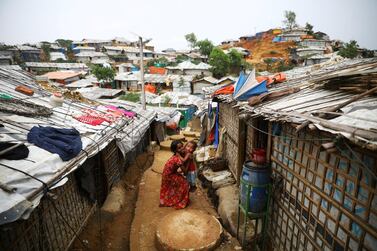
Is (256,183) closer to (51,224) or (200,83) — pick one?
(51,224)

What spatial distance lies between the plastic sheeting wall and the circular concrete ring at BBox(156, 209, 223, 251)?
1522 mm

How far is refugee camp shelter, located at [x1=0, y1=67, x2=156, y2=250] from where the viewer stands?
11.8 ft

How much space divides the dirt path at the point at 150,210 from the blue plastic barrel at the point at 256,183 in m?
1.48

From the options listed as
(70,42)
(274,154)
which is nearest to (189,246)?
(274,154)

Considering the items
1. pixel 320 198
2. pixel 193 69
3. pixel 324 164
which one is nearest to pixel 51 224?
pixel 320 198

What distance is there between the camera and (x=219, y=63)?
42.1m

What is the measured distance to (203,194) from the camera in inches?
375

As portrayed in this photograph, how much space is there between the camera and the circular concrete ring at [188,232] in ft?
18.0

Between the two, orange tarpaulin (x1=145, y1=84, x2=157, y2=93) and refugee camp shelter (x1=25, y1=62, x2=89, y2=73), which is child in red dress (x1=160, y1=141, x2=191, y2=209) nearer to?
orange tarpaulin (x1=145, y1=84, x2=157, y2=93)

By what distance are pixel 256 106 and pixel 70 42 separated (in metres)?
87.3

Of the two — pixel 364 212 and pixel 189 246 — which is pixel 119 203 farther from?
pixel 364 212

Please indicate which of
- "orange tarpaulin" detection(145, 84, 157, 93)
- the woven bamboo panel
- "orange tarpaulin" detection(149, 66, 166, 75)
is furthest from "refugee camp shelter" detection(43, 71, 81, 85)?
the woven bamboo panel

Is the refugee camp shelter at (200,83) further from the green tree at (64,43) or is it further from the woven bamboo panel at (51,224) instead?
the green tree at (64,43)

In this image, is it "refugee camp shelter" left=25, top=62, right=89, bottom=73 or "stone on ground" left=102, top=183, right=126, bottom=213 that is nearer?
"stone on ground" left=102, top=183, right=126, bottom=213
